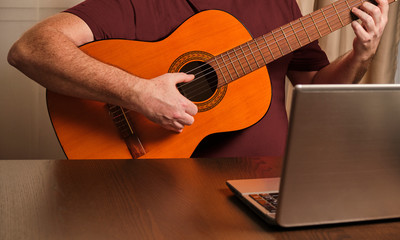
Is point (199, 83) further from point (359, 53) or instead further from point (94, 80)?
point (359, 53)

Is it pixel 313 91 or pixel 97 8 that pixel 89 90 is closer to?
pixel 97 8

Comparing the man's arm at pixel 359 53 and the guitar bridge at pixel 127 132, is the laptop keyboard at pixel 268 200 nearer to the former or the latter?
the guitar bridge at pixel 127 132

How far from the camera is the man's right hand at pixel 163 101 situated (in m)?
1.05

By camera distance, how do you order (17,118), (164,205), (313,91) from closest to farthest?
1. (313,91)
2. (164,205)
3. (17,118)

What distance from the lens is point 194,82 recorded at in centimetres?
112

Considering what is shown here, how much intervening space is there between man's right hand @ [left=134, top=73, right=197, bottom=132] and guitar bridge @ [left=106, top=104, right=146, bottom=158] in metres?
0.06

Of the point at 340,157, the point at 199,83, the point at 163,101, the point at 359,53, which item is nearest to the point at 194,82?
the point at 199,83

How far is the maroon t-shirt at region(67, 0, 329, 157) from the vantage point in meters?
1.20

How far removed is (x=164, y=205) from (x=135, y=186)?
96 mm

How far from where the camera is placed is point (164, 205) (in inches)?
22.4

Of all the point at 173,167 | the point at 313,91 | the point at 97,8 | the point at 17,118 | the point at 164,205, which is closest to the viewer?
the point at 313,91

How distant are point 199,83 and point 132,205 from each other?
0.61 meters

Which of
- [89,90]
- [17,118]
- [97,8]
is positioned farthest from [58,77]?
A: [17,118]

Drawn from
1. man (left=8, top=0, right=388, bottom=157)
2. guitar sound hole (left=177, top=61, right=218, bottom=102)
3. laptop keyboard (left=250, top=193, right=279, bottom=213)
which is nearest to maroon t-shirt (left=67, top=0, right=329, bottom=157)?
man (left=8, top=0, right=388, bottom=157)
